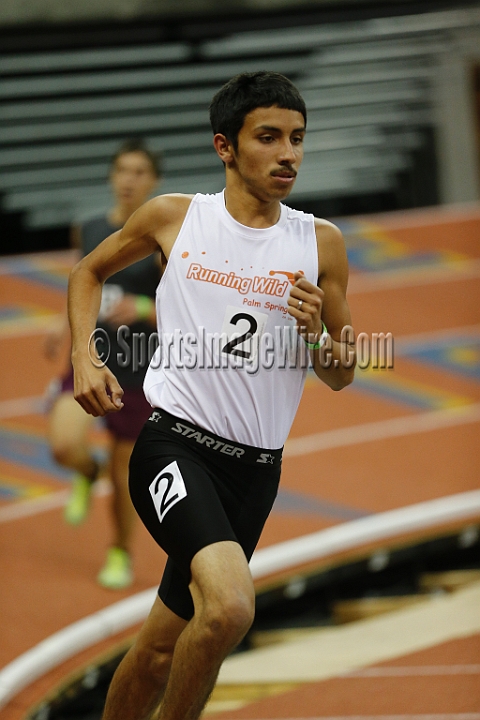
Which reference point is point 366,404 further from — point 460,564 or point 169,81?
point 169,81

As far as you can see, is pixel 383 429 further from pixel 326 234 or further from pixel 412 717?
pixel 326 234

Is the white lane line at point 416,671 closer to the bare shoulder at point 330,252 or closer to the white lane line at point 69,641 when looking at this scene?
the white lane line at point 69,641

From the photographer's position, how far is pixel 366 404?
730 centimetres

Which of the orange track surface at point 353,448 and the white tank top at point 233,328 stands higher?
the orange track surface at point 353,448

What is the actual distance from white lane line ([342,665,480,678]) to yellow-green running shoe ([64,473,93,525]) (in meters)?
1.51

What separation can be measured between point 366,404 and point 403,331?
62.2 inches

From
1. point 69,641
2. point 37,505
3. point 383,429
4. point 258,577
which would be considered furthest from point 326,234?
point 383,429

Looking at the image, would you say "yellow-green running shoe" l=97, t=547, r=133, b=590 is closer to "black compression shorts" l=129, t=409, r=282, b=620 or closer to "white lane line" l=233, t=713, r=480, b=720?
"white lane line" l=233, t=713, r=480, b=720

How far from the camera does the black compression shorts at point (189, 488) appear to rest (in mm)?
2277

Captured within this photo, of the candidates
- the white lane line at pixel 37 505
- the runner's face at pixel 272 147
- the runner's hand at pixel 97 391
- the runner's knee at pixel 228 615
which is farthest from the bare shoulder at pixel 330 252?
the white lane line at pixel 37 505

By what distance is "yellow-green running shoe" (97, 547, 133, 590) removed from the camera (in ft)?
13.8

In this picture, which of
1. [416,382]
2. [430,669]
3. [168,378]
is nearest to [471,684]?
[430,669]

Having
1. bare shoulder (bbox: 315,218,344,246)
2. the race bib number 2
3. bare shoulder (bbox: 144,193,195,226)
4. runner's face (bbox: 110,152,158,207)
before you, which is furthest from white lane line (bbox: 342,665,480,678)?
runner's face (bbox: 110,152,158,207)

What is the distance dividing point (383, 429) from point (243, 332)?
15.0ft
